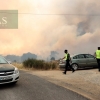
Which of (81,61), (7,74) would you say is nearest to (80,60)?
(81,61)

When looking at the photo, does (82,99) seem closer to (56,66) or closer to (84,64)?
(84,64)

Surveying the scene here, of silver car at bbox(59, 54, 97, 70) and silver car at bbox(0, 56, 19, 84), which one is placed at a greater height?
silver car at bbox(59, 54, 97, 70)

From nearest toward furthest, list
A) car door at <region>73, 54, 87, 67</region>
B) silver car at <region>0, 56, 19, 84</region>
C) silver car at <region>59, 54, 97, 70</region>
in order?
1. silver car at <region>0, 56, 19, 84</region>
2. silver car at <region>59, 54, 97, 70</region>
3. car door at <region>73, 54, 87, 67</region>

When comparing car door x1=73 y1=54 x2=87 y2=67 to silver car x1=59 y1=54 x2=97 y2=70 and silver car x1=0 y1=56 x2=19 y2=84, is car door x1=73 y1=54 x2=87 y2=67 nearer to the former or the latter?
silver car x1=59 y1=54 x2=97 y2=70

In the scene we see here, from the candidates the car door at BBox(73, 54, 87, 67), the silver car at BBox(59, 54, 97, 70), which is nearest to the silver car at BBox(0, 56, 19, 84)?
the silver car at BBox(59, 54, 97, 70)

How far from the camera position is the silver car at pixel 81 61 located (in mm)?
18375

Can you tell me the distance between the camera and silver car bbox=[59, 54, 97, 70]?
18375mm

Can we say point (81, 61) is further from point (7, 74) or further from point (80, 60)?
point (7, 74)

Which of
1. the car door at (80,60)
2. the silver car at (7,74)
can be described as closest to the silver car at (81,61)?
the car door at (80,60)

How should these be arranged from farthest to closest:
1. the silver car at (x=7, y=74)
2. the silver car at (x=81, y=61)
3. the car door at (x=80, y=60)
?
the car door at (x=80, y=60)
the silver car at (x=81, y=61)
the silver car at (x=7, y=74)

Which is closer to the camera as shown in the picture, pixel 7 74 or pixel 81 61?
pixel 7 74

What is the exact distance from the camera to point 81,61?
18.7m

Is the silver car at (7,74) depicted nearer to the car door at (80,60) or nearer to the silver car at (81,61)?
the silver car at (81,61)

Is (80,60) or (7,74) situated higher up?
(80,60)
